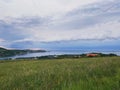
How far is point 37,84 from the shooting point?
8.98 metres

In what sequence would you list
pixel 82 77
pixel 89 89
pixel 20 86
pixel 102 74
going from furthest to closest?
pixel 102 74 → pixel 82 77 → pixel 20 86 → pixel 89 89

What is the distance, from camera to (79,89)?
26.3 ft

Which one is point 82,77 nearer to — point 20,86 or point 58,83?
point 58,83

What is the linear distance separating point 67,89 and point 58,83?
94 cm

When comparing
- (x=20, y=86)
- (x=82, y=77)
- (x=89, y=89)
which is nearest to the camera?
(x=89, y=89)

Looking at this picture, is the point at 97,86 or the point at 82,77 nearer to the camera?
the point at 97,86

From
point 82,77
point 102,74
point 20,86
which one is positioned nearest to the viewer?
point 20,86

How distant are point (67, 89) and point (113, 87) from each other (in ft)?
4.49

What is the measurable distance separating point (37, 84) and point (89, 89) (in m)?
1.84

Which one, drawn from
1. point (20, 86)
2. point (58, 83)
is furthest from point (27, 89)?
point (58, 83)

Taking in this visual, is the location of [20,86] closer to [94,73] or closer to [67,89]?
[67,89]

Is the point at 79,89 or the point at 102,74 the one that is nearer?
the point at 79,89

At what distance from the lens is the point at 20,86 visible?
8.76 meters

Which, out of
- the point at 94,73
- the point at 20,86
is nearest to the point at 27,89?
the point at 20,86
